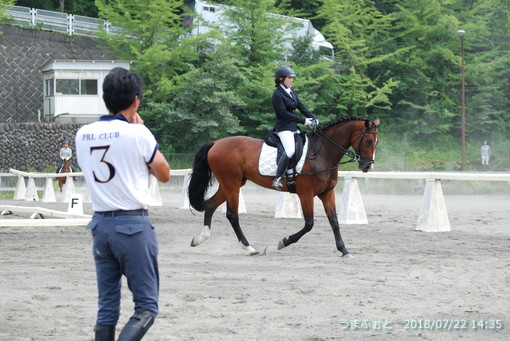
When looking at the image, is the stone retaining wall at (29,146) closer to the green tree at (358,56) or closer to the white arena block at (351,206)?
the green tree at (358,56)

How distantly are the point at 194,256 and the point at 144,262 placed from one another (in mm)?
6506

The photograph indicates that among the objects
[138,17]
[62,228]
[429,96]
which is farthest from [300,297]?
[429,96]

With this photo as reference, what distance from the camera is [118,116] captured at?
4543 millimetres

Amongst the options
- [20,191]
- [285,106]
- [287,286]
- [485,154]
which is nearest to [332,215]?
[285,106]

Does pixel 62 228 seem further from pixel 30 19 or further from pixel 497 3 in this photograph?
pixel 497 3

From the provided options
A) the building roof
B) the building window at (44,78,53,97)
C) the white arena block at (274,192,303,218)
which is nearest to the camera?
the white arena block at (274,192,303,218)

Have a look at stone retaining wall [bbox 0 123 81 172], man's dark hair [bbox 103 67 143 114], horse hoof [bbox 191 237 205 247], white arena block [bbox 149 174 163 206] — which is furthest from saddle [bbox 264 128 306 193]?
stone retaining wall [bbox 0 123 81 172]

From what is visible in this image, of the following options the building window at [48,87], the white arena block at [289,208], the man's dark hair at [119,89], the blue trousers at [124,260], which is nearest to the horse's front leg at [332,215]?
the white arena block at [289,208]

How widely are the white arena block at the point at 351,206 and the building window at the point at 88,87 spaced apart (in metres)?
33.3

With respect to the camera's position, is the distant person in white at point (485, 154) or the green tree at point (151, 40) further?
the green tree at point (151, 40)

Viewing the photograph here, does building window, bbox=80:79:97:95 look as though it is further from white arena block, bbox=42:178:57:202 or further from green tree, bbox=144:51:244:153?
white arena block, bbox=42:178:57:202

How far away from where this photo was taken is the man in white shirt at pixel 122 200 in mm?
4414

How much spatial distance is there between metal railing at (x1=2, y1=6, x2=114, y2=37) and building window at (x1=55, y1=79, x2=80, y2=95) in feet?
16.6

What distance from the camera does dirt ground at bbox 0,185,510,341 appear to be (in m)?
6.17
